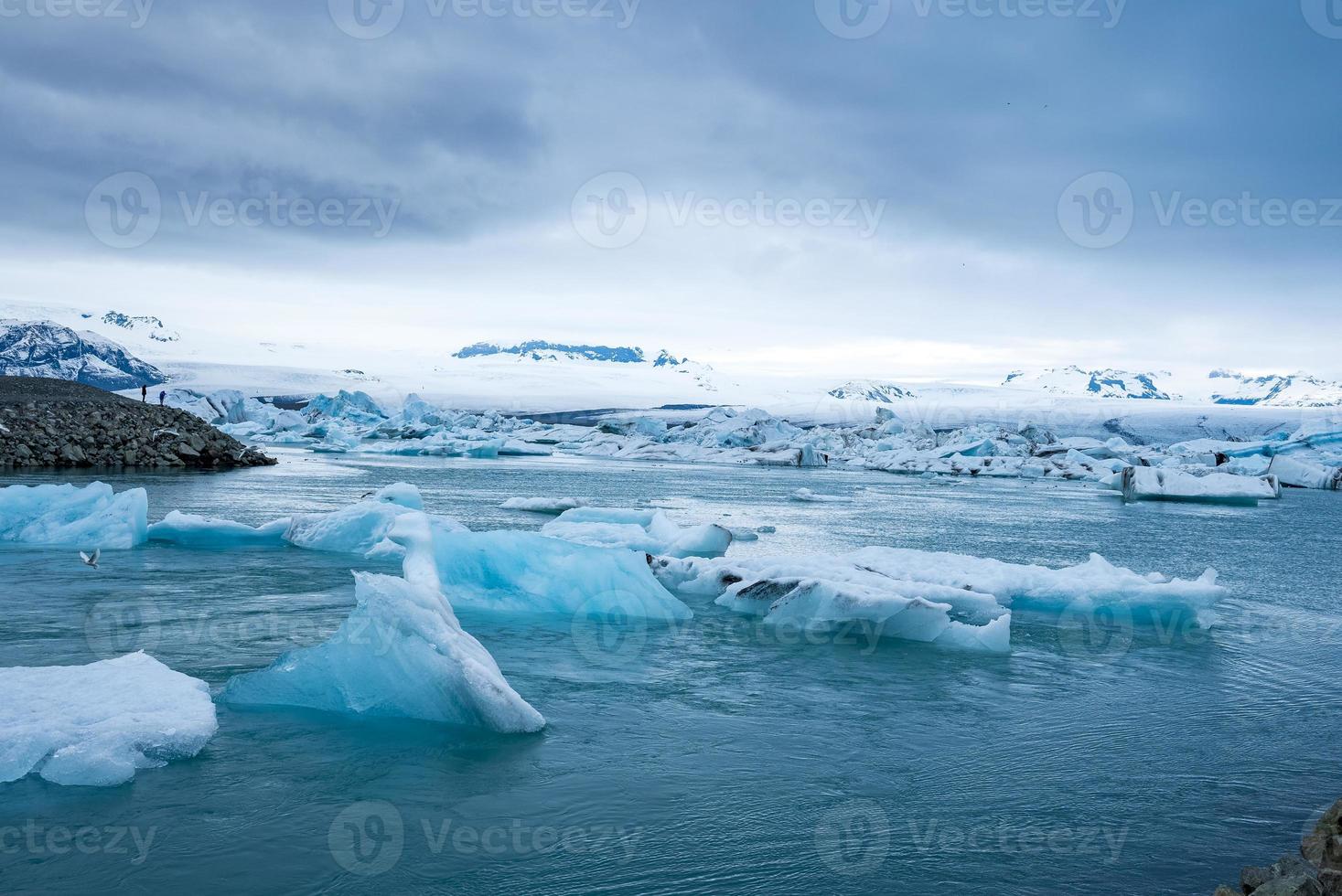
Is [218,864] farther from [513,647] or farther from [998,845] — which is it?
[513,647]

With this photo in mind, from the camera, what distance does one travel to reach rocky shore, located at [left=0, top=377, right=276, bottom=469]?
1995 cm

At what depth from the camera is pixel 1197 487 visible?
23688mm

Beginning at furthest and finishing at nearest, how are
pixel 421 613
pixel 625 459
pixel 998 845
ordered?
pixel 625 459
pixel 421 613
pixel 998 845

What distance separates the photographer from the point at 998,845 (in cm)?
338

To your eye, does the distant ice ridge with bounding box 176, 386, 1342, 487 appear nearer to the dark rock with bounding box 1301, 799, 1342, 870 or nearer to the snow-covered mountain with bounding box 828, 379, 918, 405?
the dark rock with bounding box 1301, 799, 1342, 870

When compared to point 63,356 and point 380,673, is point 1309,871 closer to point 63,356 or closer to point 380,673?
point 380,673

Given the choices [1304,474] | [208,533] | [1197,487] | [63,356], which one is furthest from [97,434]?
[63,356]

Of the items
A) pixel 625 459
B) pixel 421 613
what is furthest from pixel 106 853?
pixel 625 459

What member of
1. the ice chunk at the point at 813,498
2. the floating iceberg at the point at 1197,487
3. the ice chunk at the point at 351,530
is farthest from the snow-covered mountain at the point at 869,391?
the ice chunk at the point at 351,530

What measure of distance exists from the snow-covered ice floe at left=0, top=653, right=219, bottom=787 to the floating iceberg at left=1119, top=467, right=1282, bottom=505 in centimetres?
2419

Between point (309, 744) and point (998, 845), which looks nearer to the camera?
point (998, 845)

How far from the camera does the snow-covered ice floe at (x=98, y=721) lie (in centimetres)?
353

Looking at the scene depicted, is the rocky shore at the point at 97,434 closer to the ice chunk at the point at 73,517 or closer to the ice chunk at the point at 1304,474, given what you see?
the ice chunk at the point at 73,517

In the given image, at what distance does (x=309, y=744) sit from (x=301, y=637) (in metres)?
1.91
